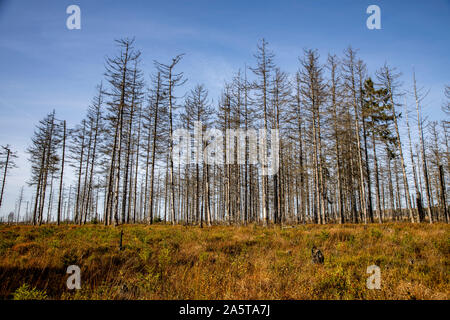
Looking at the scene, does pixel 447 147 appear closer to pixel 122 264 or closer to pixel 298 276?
pixel 298 276

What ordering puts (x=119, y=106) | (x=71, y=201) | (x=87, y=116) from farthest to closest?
(x=71, y=201)
(x=87, y=116)
(x=119, y=106)

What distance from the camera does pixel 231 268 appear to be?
20.8 ft

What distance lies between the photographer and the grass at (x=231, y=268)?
4.67 metres

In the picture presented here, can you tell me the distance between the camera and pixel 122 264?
22.1 feet

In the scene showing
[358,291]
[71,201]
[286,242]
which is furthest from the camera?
[71,201]

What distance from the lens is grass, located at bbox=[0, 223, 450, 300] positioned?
4668mm

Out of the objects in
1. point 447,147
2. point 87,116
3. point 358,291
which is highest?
point 87,116

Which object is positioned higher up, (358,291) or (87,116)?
(87,116)
